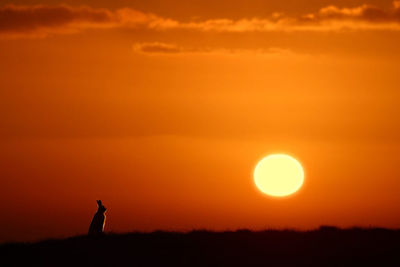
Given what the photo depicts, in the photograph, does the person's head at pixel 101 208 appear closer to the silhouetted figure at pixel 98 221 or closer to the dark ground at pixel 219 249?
the silhouetted figure at pixel 98 221

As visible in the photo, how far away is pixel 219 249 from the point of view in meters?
39.0

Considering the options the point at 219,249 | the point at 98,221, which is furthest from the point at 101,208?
the point at 219,249

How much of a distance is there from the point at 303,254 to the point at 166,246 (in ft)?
17.5

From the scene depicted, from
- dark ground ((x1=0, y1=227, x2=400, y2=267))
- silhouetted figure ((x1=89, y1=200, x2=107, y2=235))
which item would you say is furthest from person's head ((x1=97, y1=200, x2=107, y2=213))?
dark ground ((x1=0, y1=227, x2=400, y2=267))

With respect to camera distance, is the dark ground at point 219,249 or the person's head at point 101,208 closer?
the dark ground at point 219,249

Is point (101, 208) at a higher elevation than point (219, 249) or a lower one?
higher

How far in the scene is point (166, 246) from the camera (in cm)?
3956

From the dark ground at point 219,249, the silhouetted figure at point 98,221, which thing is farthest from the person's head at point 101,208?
the dark ground at point 219,249

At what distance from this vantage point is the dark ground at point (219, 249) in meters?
37.6

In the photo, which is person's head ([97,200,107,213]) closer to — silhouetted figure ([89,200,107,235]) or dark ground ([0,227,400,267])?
silhouetted figure ([89,200,107,235])

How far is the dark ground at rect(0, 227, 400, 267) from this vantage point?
123 ft

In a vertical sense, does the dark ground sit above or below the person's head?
below

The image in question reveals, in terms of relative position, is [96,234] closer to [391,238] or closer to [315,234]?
[315,234]

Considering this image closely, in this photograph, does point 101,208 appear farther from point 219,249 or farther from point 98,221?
point 219,249
